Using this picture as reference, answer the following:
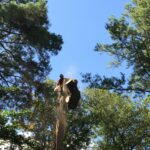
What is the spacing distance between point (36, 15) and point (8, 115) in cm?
1168

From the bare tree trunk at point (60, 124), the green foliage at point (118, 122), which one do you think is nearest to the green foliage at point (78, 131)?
the green foliage at point (118, 122)

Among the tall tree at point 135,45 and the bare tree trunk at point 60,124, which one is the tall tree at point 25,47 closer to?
the tall tree at point 135,45

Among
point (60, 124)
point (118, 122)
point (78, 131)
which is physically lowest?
point (60, 124)

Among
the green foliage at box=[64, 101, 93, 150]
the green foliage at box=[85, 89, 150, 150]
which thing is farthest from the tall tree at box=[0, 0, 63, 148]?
the green foliage at box=[85, 89, 150, 150]

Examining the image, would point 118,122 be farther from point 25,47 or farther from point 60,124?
point 60,124

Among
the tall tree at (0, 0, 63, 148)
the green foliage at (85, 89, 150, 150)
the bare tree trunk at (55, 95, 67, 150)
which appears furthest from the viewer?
the green foliage at (85, 89, 150, 150)

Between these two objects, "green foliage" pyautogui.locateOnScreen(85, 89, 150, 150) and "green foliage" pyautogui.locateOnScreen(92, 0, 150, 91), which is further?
"green foliage" pyautogui.locateOnScreen(85, 89, 150, 150)

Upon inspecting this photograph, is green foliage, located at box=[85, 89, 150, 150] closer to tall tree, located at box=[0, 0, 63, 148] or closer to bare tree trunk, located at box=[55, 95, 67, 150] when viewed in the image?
tall tree, located at box=[0, 0, 63, 148]

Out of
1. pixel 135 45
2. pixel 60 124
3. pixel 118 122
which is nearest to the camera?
pixel 60 124

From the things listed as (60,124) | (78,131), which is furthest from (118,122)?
(60,124)

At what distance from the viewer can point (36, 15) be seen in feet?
77.3

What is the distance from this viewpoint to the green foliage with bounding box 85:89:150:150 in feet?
98.4

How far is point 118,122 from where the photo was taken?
2983cm

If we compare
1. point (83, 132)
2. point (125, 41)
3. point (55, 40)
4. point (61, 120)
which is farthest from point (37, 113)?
point (61, 120)
